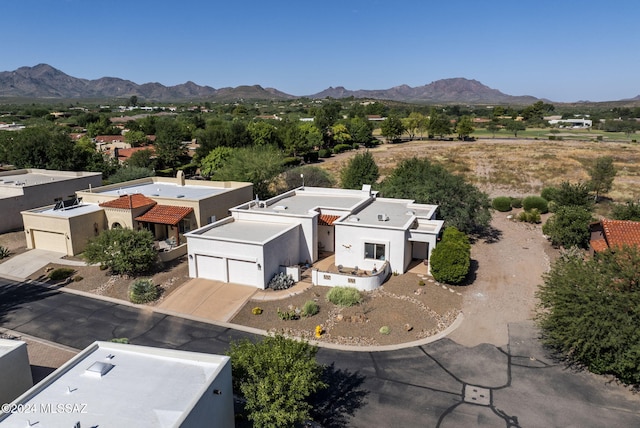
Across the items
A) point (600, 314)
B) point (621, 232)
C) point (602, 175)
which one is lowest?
point (600, 314)

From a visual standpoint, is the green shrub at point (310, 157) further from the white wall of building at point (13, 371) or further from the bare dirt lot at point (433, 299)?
the white wall of building at point (13, 371)

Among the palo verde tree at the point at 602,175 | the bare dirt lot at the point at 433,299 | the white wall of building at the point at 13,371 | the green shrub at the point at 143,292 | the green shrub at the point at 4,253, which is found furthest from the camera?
the palo verde tree at the point at 602,175

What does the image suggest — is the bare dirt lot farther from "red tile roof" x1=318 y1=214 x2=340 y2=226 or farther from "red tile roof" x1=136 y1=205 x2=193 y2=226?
"red tile roof" x1=318 y1=214 x2=340 y2=226

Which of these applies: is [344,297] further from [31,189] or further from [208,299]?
[31,189]

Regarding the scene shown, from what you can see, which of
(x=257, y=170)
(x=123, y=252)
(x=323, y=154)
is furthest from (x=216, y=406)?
(x=323, y=154)

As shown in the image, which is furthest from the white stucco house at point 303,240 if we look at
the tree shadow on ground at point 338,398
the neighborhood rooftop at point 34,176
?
the neighborhood rooftop at point 34,176

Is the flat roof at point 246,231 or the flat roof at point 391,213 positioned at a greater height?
the flat roof at point 391,213

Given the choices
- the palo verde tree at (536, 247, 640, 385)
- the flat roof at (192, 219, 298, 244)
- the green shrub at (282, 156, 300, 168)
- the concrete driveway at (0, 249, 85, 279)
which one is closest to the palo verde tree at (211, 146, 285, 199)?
the flat roof at (192, 219, 298, 244)
